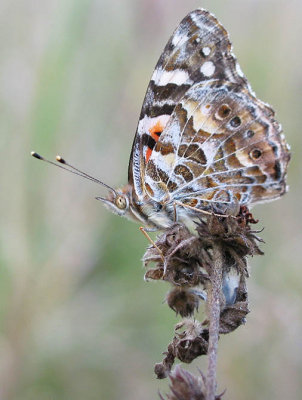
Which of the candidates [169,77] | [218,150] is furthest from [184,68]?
[218,150]

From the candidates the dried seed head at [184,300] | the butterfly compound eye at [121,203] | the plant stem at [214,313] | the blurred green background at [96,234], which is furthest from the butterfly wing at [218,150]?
the blurred green background at [96,234]

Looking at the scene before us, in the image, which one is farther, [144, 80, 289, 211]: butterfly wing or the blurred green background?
the blurred green background

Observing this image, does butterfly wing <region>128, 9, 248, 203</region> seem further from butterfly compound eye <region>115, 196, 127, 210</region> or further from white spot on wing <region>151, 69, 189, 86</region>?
butterfly compound eye <region>115, 196, 127, 210</region>

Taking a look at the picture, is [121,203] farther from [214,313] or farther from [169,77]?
[214,313]

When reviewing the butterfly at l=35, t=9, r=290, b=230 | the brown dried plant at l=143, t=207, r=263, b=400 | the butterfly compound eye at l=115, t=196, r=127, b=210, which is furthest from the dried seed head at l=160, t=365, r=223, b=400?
the butterfly compound eye at l=115, t=196, r=127, b=210

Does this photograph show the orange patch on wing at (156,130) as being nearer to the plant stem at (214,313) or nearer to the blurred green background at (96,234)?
the plant stem at (214,313)
